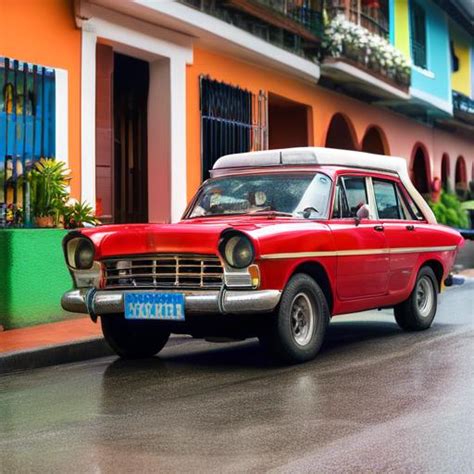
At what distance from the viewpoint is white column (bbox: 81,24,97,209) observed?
11.7 metres

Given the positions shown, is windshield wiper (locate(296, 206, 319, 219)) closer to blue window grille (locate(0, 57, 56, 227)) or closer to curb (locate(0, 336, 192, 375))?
curb (locate(0, 336, 192, 375))

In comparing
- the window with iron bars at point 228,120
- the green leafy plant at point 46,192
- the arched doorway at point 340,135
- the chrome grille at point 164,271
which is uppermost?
the arched doorway at point 340,135

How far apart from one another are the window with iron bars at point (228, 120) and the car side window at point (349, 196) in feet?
18.4

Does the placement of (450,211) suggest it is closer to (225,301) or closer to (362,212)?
(362,212)

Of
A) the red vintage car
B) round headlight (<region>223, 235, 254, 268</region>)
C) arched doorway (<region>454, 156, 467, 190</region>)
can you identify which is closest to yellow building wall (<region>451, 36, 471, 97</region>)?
arched doorway (<region>454, 156, 467, 190</region>)

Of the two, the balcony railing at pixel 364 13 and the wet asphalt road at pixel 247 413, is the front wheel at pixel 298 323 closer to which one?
the wet asphalt road at pixel 247 413

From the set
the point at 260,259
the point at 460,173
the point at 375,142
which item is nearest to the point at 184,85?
the point at 260,259

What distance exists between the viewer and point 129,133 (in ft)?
46.2

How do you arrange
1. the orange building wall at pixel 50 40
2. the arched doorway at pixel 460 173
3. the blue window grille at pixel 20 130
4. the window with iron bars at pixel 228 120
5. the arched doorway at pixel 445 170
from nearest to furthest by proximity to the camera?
the blue window grille at pixel 20 130
the orange building wall at pixel 50 40
the window with iron bars at pixel 228 120
the arched doorway at pixel 445 170
the arched doorway at pixel 460 173

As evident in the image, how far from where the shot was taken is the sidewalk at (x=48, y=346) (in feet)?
25.6

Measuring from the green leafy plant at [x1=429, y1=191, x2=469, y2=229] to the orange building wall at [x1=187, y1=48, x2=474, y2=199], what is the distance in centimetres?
101

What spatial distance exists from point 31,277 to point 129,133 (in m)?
4.57

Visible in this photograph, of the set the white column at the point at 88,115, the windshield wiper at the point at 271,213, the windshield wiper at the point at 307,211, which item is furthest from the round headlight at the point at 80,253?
the white column at the point at 88,115

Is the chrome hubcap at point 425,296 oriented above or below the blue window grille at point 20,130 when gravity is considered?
below
